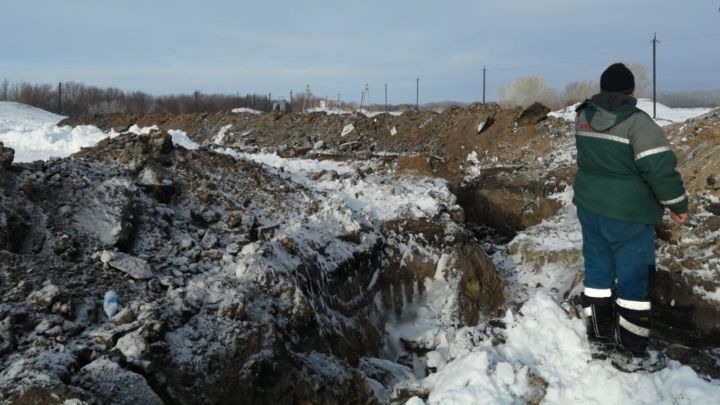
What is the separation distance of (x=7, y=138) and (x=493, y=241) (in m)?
13.9

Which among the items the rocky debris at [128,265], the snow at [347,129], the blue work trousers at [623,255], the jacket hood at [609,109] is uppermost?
the snow at [347,129]

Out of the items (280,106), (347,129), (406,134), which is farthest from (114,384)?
(280,106)

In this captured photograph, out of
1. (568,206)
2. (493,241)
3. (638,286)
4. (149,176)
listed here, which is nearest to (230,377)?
(638,286)

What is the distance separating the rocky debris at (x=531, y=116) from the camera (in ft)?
49.7

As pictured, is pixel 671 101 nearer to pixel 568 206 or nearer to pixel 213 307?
pixel 568 206

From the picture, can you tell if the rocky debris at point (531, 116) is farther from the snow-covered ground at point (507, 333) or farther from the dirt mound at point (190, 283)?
the dirt mound at point (190, 283)

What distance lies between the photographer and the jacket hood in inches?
150

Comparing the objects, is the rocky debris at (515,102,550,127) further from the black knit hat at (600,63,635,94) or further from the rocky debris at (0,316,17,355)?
the rocky debris at (0,316,17,355)

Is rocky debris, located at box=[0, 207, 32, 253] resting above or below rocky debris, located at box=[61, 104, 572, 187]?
below

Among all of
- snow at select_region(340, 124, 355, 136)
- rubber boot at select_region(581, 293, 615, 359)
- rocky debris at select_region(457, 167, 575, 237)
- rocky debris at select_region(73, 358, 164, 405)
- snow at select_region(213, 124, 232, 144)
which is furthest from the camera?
snow at select_region(213, 124, 232, 144)

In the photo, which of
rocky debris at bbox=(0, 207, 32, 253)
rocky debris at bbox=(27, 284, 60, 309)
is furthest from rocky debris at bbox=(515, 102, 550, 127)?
rocky debris at bbox=(27, 284, 60, 309)

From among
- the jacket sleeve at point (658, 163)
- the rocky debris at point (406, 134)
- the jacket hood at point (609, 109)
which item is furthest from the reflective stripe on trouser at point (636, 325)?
the rocky debris at point (406, 134)

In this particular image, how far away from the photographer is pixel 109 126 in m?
29.1

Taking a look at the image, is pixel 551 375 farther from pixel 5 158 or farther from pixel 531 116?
pixel 531 116
